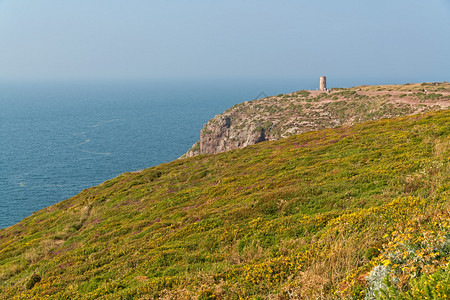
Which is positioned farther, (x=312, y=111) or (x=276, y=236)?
(x=312, y=111)

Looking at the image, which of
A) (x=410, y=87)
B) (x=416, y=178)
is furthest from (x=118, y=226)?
(x=410, y=87)

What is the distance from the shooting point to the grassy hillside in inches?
279

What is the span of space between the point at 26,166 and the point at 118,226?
119817 millimetres

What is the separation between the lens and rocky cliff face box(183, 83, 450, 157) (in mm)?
64062

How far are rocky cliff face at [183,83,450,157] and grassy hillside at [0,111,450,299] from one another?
134 feet

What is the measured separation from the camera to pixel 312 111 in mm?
84938

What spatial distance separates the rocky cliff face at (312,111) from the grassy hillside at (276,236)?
134ft

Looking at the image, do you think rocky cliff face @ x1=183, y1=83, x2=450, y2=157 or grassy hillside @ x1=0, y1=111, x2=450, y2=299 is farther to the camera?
rocky cliff face @ x1=183, y1=83, x2=450, y2=157

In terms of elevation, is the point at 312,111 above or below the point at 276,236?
above

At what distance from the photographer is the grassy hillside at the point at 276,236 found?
708 centimetres

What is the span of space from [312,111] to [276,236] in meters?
78.2

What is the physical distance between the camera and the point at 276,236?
12.8 m

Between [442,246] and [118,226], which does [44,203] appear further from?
[442,246]

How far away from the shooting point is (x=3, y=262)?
2283cm
